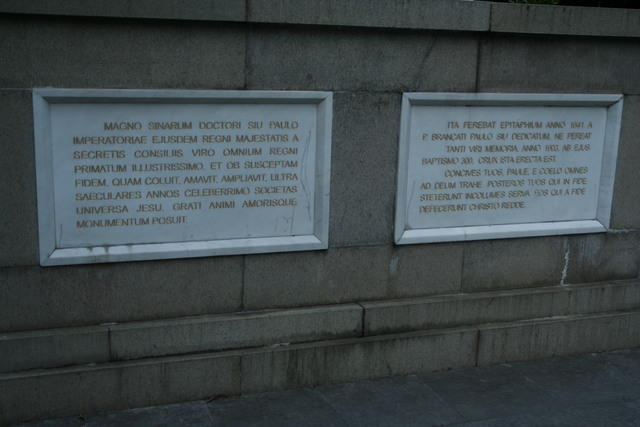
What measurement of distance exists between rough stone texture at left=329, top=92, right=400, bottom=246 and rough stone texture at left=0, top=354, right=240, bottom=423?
1.38 m

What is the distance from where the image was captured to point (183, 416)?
5117 millimetres

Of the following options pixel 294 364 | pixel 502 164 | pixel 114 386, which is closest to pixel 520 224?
pixel 502 164

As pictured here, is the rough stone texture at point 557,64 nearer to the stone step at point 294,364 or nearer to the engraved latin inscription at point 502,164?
the engraved latin inscription at point 502,164

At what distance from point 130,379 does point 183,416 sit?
1.52 feet

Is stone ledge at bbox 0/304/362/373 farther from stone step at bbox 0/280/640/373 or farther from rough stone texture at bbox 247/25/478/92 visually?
rough stone texture at bbox 247/25/478/92

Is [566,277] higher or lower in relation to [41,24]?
lower

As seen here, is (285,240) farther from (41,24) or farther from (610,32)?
(610,32)

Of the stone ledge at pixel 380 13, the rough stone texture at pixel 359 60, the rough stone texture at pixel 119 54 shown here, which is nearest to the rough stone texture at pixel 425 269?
the rough stone texture at pixel 359 60

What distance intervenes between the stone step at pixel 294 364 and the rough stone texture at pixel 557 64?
204 centimetres

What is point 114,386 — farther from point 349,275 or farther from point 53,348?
point 349,275

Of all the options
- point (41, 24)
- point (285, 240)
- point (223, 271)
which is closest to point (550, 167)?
point (285, 240)

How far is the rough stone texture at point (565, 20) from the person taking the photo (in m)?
5.79

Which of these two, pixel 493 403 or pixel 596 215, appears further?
pixel 596 215

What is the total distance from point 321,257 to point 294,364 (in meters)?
0.86
